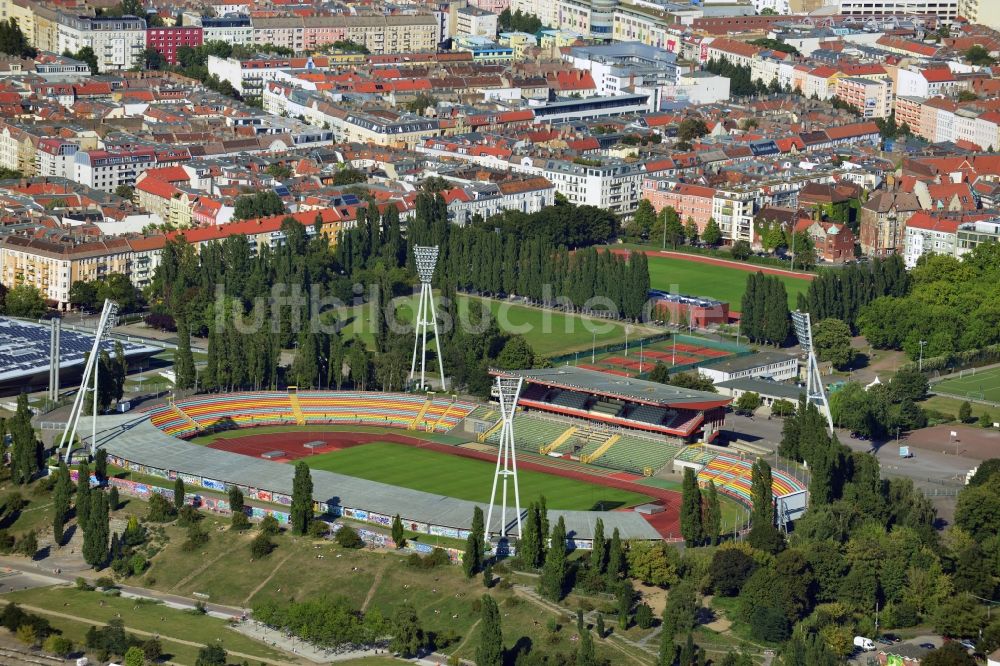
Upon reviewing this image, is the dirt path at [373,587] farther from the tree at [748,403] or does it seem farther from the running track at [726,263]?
the running track at [726,263]

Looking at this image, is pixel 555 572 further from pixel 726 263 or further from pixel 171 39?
pixel 171 39

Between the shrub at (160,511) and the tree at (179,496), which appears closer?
the shrub at (160,511)

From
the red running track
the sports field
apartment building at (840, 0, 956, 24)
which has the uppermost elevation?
apartment building at (840, 0, 956, 24)

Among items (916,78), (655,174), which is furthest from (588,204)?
(916,78)

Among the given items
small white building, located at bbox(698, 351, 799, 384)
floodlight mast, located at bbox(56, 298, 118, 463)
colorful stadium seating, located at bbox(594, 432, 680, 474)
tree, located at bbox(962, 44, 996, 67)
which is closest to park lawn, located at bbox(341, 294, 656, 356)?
small white building, located at bbox(698, 351, 799, 384)

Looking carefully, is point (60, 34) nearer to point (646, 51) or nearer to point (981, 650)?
point (646, 51)

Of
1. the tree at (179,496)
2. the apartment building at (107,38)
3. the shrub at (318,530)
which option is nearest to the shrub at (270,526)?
the shrub at (318,530)

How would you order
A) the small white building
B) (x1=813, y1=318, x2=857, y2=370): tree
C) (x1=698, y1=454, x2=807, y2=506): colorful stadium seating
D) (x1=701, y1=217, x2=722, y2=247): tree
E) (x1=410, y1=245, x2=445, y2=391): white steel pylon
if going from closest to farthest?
1. (x1=698, y1=454, x2=807, y2=506): colorful stadium seating
2. (x1=410, y1=245, x2=445, y2=391): white steel pylon
3. the small white building
4. (x1=813, y1=318, x2=857, y2=370): tree
5. (x1=701, y1=217, x2=722, y2=247): tree

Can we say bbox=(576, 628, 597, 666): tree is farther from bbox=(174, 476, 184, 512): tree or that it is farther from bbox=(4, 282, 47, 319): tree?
bbox=(4, 282, 47, 319): tree
